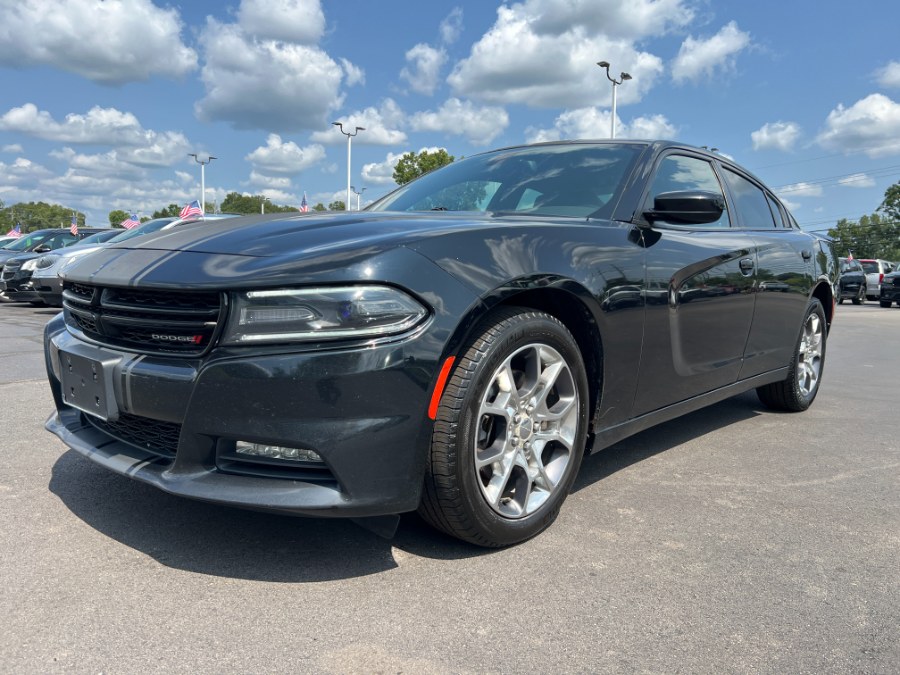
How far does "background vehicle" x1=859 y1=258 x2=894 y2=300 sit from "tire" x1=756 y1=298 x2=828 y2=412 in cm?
2544

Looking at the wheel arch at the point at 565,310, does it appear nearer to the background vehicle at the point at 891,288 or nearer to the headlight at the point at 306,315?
the headlight at the point at 306,315

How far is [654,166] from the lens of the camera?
3328 millimetres

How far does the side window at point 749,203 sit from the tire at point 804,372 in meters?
0.73

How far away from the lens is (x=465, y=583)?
86.4 inches

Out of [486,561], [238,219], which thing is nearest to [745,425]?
[486,561]

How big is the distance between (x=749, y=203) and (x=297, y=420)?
133 inches

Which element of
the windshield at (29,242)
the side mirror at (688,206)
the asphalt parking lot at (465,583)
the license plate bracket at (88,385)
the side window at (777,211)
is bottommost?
the asphalt parking lot at (465,583)

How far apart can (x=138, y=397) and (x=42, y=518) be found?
88 cm

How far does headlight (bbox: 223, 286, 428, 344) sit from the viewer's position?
2.00 meters

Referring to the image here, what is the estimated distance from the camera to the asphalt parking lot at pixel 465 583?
1.80 meters

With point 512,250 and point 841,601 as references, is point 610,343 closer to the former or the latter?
point 512,250

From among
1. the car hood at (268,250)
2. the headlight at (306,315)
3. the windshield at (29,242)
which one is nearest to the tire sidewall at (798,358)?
the car hood at (268,250)

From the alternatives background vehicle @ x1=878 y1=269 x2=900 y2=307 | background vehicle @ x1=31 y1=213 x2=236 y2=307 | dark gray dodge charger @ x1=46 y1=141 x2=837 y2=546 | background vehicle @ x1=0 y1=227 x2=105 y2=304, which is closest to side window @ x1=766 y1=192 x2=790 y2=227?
dark gray dodge charger @ x1=46 y1=141 x2=837 y2=546

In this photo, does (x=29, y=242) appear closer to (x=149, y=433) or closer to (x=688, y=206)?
(x=149, y=433)
